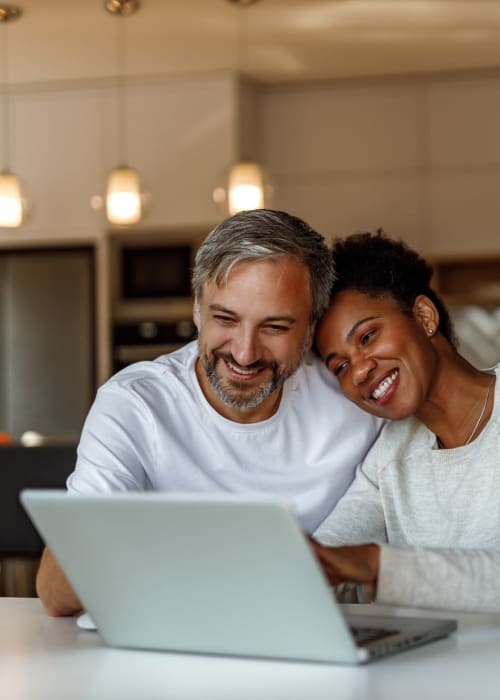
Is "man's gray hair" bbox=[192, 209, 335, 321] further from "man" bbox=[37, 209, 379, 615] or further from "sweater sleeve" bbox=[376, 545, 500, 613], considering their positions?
"sweater sleeve" bbox=[376, 545, 500, 613]

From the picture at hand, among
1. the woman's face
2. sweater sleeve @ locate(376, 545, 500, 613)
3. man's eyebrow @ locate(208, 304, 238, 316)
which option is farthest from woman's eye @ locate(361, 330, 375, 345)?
sweater sleeve @ locate(376, 545, 500, 613)

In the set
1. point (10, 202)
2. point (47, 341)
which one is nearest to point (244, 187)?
point (10, 202)

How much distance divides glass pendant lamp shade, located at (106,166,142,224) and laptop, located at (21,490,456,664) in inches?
154

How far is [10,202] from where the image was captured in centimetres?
512

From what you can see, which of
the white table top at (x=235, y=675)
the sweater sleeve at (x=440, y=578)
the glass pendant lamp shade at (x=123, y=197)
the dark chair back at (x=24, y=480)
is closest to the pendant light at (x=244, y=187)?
the glass pendant lamp shade at (x=123, y=197)

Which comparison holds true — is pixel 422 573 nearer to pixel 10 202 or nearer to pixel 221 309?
pixel 221 309

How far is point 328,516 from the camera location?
2.04 metres

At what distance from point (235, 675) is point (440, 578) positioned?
37cm

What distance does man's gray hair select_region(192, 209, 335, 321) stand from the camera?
194 cm

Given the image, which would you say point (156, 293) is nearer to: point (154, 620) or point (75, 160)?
point (75, 160)

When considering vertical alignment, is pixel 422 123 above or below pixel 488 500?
above

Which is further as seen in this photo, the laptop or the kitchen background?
the kitchen background

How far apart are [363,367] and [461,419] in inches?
8.1

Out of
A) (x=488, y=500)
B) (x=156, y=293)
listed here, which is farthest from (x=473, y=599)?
(x=156, y=293)
